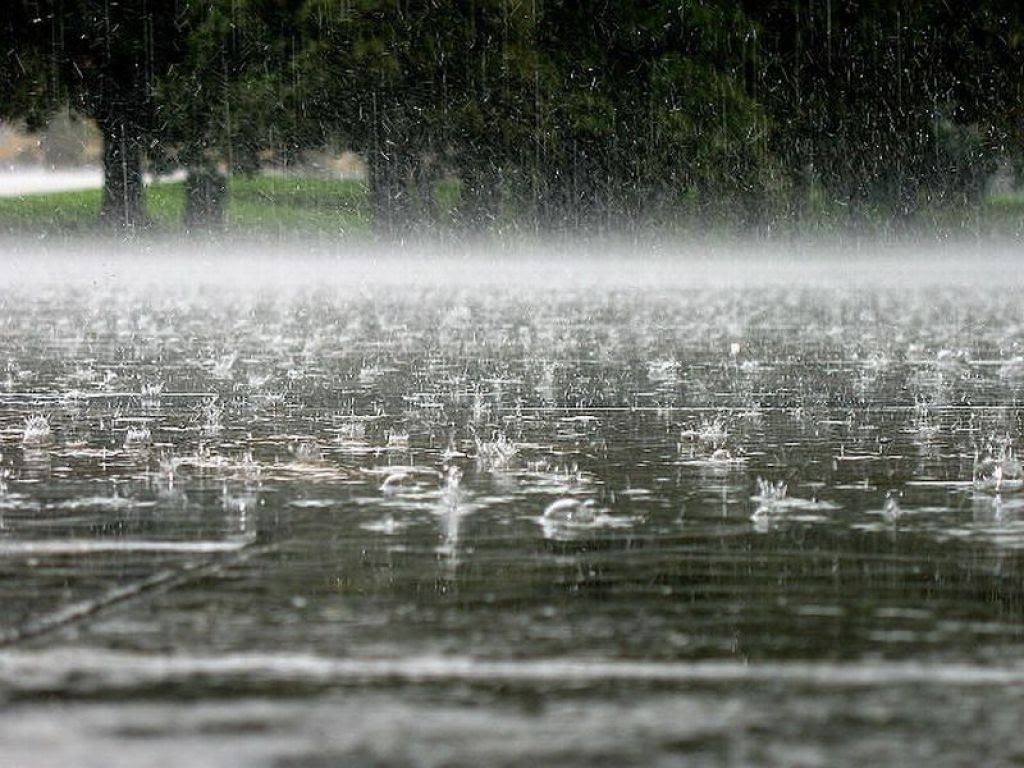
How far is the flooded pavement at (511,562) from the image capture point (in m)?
3.60

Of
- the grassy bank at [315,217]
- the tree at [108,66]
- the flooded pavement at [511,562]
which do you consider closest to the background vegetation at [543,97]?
the tree at [108,66]

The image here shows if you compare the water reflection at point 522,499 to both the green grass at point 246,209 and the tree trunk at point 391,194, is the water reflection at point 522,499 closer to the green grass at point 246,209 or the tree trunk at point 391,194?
the tree trunk at point 391,194

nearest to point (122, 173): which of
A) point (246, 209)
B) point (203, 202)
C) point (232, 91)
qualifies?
point (203, 202)

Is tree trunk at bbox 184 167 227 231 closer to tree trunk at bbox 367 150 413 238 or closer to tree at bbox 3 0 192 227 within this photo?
tree at bbox 3 0 192 227

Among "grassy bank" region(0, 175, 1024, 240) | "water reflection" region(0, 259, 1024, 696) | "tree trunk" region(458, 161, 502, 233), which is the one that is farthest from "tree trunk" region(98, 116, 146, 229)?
"water reflection" region(0, 259, 1024, 696)

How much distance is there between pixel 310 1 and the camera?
1859 inches

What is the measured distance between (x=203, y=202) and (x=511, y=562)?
45.7 meters

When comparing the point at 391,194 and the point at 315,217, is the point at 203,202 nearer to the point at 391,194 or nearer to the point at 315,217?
the point at 391,194

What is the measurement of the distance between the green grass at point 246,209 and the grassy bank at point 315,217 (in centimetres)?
2

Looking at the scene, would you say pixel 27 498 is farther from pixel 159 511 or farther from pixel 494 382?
pixel 494 382

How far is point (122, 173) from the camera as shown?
164 ft

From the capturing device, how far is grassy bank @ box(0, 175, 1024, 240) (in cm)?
5072

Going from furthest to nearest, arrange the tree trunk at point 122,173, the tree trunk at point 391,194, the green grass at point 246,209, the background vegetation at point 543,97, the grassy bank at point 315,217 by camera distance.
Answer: the green grass at point 246,209, the grassy bank at point 315,217, the tree trunk at point 122,173, the tree trunk at point 391,194, the background vegetation at point 543,97

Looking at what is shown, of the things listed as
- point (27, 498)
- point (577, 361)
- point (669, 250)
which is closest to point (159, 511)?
point (27, 498)
